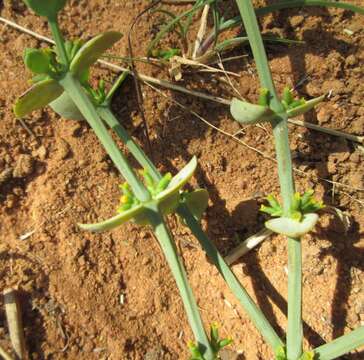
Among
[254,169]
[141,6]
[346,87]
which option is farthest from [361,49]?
[141,6]

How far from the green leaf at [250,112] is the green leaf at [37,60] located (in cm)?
57

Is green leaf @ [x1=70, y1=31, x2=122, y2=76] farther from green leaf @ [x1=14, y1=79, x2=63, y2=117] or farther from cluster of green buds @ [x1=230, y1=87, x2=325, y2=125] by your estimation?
cluster of green buds @ [x1=230, y1=87, x2=325, y2=125]

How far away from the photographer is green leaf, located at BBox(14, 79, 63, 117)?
4.27 feet

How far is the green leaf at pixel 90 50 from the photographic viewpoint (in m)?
1.29

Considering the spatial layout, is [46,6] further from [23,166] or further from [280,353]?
[280,353]

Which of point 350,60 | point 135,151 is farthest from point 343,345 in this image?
point 350,60

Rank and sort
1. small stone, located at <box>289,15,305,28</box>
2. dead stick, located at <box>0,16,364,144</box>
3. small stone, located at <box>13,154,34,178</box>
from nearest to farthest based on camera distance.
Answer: small stone, located at <box>13,154,34,178</box> → dead stick, located at <box>0,16,364,144</box> → small stone, located at <box>289,15,305,28</box>

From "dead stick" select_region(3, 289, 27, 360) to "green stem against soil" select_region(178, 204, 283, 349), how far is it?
0.67 metres

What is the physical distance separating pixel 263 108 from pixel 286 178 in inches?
9.3

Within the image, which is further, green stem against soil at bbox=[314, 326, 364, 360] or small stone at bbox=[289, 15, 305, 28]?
small stone at bbox=[289, 15, 305, 28]

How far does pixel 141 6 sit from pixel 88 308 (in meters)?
1.26

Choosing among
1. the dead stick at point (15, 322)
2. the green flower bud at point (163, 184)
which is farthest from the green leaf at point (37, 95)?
the dead stick at point (15, 322)

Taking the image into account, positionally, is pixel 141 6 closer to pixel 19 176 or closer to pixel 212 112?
pixel 212 112

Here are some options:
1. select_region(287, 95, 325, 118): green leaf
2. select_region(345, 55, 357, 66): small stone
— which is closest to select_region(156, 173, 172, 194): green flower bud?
select_region(287, 95, 325, 118): green leaf
